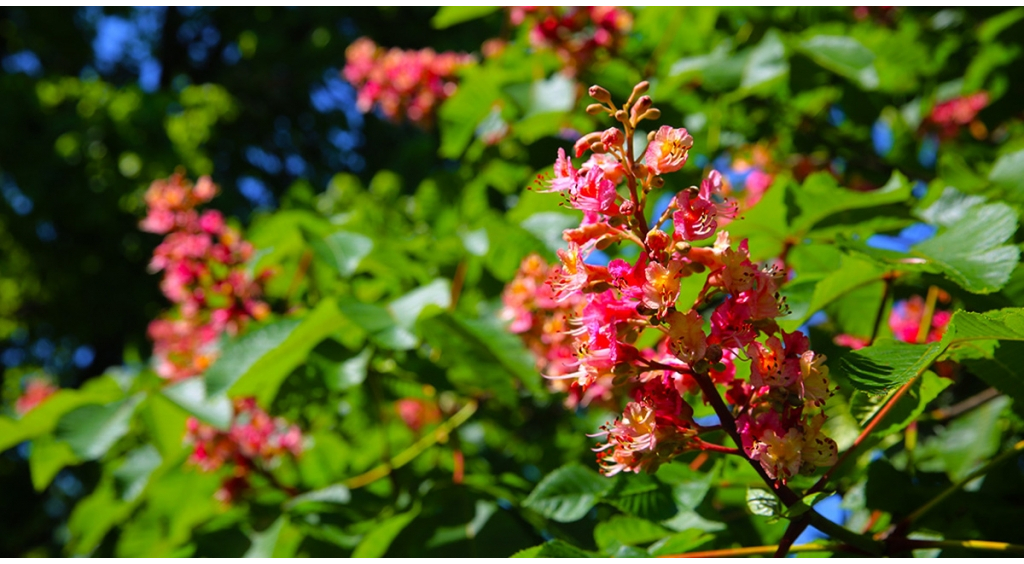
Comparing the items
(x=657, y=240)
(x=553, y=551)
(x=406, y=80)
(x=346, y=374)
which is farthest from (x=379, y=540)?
(x=406, y=80)

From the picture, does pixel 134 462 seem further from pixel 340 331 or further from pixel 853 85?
pixel 853 85

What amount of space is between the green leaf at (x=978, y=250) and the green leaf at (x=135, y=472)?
1677 millimetres

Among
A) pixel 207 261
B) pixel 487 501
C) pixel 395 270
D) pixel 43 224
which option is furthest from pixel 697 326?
pixel 43 224

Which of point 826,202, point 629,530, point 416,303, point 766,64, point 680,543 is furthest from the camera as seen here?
point 766,64

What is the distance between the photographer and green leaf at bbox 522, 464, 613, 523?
1.17 meters

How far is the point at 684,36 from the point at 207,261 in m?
1.40

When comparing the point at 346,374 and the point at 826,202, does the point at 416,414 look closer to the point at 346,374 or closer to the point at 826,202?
the point at 346,374

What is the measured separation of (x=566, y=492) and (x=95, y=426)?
43.5 inches

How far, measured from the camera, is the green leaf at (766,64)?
1781 mm

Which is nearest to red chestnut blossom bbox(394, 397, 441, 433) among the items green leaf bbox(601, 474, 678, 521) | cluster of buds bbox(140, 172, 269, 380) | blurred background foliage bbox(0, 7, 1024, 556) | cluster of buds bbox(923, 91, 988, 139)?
blurred background foliage bbox(0, 7, 1024, 556)

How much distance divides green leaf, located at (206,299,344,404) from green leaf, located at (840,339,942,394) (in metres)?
0.89

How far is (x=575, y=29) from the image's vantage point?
2102mm

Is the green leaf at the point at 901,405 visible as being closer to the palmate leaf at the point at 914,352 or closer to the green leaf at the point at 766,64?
the palmate leaf at the point at 914,352

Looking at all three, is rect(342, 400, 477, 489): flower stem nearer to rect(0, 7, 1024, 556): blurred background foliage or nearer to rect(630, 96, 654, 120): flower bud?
rect(0, 7, 1024, 556): blurred background foliage
